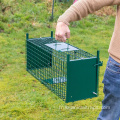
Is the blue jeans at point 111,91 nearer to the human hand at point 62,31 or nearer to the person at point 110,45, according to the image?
the person at point 110,45

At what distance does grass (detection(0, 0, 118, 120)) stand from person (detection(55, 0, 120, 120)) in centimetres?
158

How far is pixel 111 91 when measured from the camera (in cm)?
229

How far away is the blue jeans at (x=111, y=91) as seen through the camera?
222 centimetres

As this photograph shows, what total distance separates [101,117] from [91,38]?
608 cm

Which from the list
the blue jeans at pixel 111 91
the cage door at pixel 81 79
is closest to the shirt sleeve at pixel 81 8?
the blue jeans at pixel 111 91

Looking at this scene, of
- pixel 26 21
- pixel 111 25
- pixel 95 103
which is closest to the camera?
pixel 95 103

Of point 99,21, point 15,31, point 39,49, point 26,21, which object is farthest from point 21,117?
point 99,21

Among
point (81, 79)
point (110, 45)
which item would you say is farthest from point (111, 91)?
point (81, 79)

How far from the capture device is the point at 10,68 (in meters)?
5.84

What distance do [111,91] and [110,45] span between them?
15.2 inches

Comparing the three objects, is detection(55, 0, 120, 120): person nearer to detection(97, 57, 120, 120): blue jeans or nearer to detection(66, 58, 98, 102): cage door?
detection(97, 57, 120, 120): blue jeans

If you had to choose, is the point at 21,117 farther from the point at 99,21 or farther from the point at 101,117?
the point at 99,21

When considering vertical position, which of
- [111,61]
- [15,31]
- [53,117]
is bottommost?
[53,117]

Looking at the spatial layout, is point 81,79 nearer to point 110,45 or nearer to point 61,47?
point 61,47
